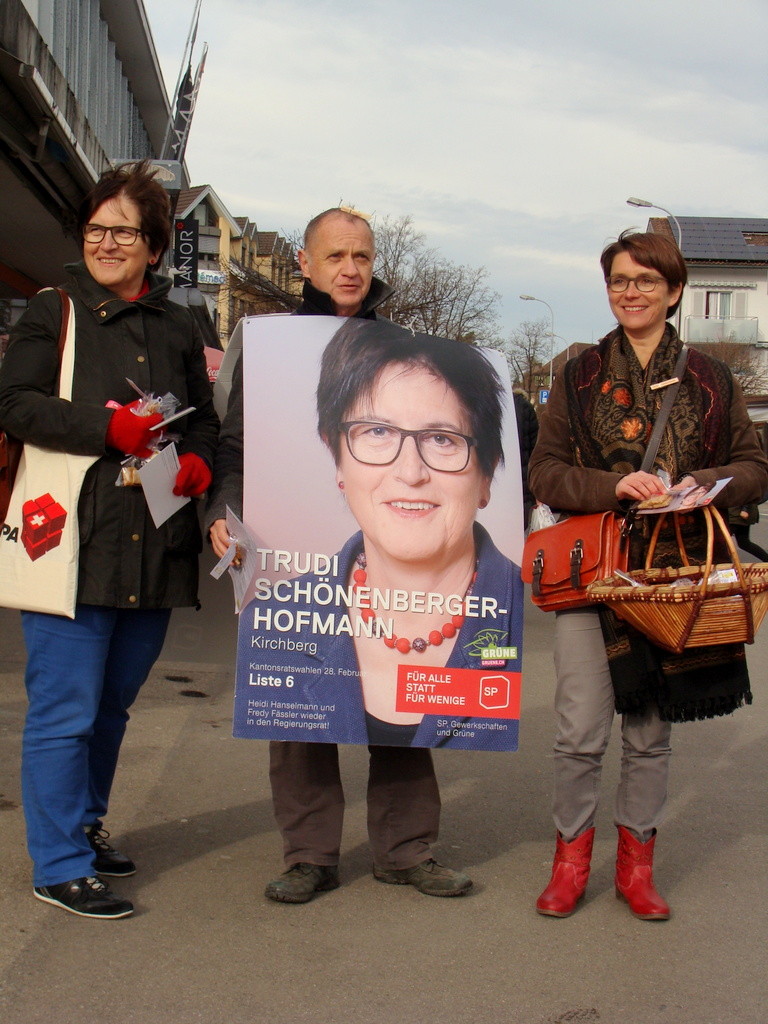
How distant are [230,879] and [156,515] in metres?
1.22

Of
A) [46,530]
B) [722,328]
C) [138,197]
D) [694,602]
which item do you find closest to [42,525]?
[46,530]

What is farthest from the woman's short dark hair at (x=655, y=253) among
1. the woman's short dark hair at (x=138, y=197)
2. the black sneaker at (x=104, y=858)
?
the black sneaker at (x=104, y=858)

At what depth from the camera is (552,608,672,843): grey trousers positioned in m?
3.48

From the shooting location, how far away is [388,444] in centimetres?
348

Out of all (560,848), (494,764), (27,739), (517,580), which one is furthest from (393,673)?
(494,764)

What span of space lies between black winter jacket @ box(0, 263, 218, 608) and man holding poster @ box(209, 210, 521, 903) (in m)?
0.21

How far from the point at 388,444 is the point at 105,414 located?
2.70 feet

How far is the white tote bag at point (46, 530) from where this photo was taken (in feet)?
10.8

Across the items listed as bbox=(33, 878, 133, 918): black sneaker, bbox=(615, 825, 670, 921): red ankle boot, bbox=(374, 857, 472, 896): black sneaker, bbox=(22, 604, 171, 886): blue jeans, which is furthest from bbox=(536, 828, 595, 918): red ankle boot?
bbox=(22, 604, 171, 886): blue jeans

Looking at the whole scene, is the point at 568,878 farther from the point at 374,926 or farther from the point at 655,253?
the point at 655,253

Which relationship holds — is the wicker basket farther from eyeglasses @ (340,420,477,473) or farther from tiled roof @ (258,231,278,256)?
tiled roof @ (258,231,278,256)

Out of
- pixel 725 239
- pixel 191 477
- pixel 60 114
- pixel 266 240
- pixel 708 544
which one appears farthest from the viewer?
pixel 266 240

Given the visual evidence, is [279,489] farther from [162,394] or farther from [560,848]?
[560,848]

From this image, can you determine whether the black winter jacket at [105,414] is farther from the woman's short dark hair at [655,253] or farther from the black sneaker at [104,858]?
the woman's short dark hair at [655,253]
